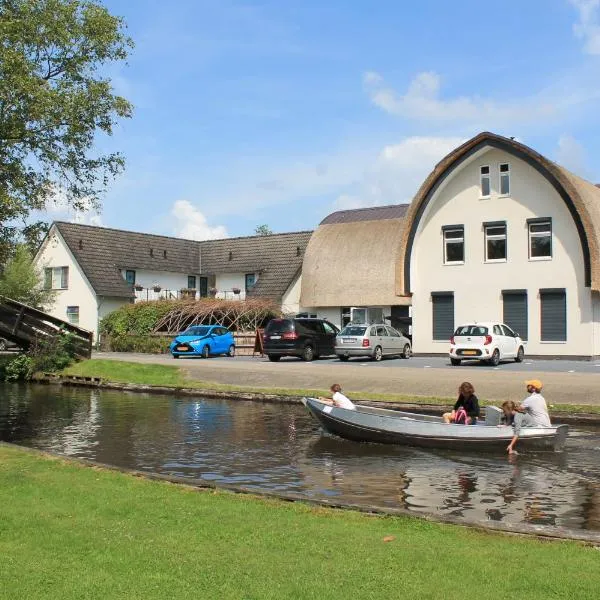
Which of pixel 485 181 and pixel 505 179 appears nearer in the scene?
pixel 505 179

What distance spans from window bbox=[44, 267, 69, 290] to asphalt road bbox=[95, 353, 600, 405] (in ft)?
80.8

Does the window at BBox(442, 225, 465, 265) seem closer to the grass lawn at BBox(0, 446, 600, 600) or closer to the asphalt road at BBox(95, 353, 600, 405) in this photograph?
the asphalt road at BBox(95, 353, 600, 405)

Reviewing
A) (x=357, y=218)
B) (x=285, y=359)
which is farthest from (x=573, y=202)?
(x=357, y=218)

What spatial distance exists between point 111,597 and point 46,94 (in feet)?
57.4

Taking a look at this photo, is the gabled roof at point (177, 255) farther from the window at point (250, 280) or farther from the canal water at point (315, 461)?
the canal water at point (315, 461)

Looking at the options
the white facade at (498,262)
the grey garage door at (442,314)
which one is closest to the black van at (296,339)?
the white facade at (498,262)

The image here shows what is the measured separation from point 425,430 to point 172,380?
620 inches

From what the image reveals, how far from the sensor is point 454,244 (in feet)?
130

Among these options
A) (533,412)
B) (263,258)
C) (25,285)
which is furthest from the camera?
(263,258)

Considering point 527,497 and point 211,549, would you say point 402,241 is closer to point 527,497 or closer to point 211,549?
point 527,497

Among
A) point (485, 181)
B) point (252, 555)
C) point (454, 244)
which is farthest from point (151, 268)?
point (252, 555)

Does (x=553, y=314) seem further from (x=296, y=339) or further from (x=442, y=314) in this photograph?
(x=296, y=339)

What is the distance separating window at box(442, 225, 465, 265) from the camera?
39.5 meters

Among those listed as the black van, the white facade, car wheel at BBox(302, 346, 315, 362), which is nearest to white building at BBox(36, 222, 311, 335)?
the black van
